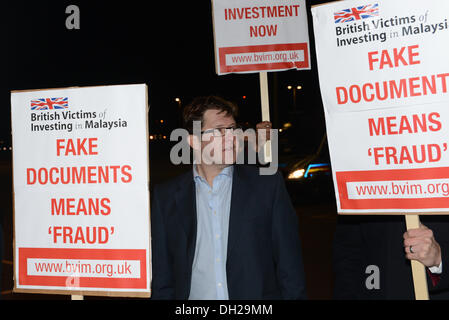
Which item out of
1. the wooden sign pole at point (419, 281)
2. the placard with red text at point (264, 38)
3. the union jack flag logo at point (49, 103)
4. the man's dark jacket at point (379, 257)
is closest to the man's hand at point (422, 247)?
the wooden sign pole at point (419, 281)

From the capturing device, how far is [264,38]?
4480 millimetres

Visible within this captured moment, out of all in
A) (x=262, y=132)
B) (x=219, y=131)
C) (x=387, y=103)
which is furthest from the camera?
(x=262, y=132)

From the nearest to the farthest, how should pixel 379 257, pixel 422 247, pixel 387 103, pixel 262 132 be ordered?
pixel 422 247 → pixel 387 103 → pixel 379 257 → pixel 262 132

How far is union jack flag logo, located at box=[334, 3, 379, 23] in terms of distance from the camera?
2.30 metres

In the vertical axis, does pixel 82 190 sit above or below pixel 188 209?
above

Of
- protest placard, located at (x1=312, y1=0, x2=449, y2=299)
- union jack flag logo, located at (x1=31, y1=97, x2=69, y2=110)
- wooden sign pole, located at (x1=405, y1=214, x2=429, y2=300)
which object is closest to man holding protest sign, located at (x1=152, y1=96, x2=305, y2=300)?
protest placard, located at (x1=312, y1=0, x2=449, y2=299)

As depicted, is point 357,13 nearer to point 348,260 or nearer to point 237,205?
point 237,205

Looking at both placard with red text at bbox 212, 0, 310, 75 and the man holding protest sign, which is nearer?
the man holding protest sign

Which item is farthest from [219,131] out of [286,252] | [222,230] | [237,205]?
[286,252]

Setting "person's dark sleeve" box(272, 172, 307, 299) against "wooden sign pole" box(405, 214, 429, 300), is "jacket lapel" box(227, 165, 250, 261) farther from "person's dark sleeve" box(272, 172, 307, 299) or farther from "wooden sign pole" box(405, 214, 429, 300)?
"wooden sign pole" box(405, 214, 429, 300)

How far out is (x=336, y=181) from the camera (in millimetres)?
2449

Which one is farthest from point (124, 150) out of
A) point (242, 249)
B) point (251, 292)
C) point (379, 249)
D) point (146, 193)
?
point (379, 249)

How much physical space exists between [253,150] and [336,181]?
66.4 inches

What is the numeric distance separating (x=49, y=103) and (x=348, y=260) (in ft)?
6.48
